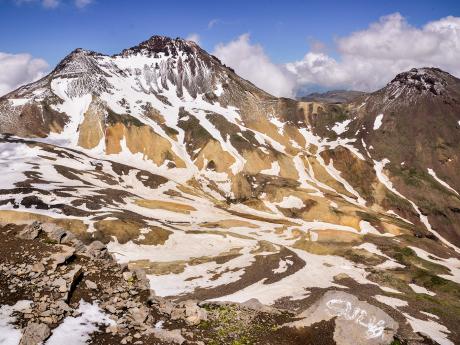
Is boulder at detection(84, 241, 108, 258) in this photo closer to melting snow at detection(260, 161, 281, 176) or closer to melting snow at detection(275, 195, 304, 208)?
melting snow at detection(275, 195, 304, 208)

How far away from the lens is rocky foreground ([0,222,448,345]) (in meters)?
21.4

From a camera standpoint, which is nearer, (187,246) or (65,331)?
(65,331)

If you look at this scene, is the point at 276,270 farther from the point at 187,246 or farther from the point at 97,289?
the point at 97,289

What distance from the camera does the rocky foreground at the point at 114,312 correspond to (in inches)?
843

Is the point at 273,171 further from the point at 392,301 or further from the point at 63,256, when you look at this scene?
the point at 63,256

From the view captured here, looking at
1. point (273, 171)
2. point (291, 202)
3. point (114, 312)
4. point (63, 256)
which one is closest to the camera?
point (114, 312)

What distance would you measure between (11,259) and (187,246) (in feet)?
233

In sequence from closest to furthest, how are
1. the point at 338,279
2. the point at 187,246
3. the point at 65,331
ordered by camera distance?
the point at 65,331 → the point at 338,279 → the point at 187,246

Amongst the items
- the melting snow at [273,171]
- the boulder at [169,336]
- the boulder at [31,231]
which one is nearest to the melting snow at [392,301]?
the boulder at [169,336]

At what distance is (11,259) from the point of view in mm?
26422

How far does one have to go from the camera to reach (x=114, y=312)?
2409cm

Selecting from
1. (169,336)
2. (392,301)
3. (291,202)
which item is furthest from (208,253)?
(291,202)

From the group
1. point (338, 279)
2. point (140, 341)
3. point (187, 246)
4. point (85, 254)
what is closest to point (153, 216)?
point (187, 246)

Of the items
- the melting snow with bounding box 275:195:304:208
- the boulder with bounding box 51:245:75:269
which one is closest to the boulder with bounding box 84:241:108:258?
the boulder with bounding box 51:245:75:269
